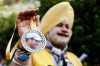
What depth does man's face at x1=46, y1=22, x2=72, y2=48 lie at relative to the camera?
14.1 feet

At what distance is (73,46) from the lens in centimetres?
652

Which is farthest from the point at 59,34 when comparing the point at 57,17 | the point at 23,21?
the point at 23,21

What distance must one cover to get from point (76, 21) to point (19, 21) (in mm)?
3281

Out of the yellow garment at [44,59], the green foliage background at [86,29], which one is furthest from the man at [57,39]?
the green foliage background at [86,29]

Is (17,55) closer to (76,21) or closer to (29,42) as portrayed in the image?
(29,42)

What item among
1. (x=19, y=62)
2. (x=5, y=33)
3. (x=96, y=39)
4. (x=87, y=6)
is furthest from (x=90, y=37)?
(x=19, y=62)

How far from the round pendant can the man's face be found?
103 cm

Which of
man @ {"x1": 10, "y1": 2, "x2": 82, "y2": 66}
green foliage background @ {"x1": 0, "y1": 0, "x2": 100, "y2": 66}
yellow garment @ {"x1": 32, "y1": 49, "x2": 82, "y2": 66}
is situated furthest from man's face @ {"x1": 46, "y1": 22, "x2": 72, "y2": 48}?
green foliage background @ {"x1": 0, "y1": 0, "x2": 100, "y2": 66}

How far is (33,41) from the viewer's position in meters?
3.25

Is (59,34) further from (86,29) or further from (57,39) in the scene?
(86,29)

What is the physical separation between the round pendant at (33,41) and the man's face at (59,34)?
3.39 feet

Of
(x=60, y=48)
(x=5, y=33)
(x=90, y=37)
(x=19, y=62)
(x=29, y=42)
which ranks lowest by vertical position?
(x=5, y=33)

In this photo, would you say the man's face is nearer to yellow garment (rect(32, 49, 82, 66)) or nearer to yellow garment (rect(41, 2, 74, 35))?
yellow garment (rect(41, 2, 74, 35))

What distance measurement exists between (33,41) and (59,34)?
114 cm
